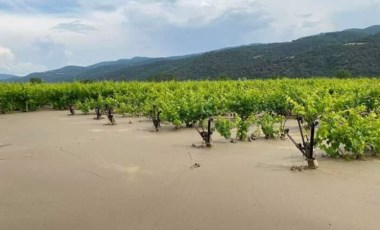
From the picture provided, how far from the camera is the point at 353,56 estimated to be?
71562 mm

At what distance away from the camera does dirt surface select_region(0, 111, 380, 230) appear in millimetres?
4910

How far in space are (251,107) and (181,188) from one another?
7.00 meters

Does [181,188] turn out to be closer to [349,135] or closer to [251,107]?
[349,135]

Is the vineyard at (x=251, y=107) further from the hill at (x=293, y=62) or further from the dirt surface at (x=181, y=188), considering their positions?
the hill at (x=293, y=62)

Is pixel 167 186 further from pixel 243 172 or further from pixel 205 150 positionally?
pixel 205 150

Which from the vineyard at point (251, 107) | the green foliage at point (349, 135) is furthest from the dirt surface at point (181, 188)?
the vineyard at point (251, 107)

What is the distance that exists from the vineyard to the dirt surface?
0.40 meters

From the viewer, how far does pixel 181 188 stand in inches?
241

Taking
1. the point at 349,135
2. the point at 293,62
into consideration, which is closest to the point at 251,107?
the point at 349,135

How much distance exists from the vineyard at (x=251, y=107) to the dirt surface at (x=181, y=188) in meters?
0.40

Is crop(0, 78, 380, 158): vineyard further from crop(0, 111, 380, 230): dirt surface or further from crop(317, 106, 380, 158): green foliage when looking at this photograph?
crop(0, 111, 380, 230): dirt surface

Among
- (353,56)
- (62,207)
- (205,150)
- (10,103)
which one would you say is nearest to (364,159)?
(205,150)

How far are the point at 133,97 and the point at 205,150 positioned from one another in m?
10.9

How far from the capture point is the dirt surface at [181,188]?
4.91m
